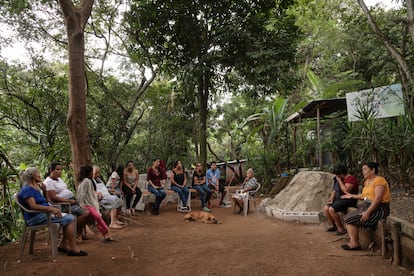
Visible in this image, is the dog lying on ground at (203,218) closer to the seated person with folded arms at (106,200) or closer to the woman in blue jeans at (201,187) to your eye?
the woman in blue jeans at (201,187)

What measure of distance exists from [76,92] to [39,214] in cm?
229

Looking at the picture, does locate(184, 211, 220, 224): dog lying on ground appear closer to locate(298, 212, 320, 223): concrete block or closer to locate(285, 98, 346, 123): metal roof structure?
locate(298, 212, 320, 223): concrete block

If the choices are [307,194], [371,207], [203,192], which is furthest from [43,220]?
[307,194]

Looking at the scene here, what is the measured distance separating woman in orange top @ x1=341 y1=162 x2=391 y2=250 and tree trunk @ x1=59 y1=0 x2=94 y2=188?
414 cm

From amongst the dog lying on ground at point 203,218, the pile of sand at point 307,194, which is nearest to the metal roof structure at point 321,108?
the pile of sand at point 307,194

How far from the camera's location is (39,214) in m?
3.71

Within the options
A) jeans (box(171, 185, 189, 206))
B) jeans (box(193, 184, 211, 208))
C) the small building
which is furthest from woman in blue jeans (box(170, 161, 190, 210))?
the small building

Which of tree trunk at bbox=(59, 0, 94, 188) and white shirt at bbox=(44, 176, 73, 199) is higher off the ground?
tree trunk at bbox=(59, 0, 94, 188)

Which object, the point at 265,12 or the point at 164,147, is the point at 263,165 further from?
the point at 265,12

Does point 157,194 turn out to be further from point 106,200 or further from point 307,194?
point 307,194

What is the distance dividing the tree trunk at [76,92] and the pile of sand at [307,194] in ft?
13.3

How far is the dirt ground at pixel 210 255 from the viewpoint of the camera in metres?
3.37

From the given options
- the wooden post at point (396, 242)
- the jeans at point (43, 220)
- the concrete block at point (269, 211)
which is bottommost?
the concrete block at point (269, 211)

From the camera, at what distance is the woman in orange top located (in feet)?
12.3
